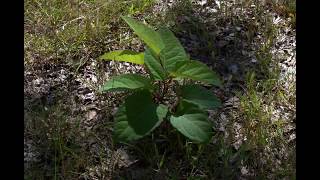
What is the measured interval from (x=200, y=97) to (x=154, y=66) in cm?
27

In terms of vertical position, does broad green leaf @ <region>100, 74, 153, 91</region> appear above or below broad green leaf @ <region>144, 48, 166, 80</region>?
below

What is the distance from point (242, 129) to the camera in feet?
9.07

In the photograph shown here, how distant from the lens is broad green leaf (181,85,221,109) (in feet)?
8.27

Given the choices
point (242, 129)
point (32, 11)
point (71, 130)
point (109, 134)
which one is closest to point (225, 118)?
point (242, 129)

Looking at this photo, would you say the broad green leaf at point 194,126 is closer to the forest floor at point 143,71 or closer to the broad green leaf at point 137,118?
the broad green leaf at point 137,118

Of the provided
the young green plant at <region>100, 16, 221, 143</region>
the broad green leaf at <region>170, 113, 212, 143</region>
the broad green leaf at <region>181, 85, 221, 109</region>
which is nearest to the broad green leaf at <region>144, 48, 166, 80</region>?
the young green plant at <region>100, 16, 221, 143</region>

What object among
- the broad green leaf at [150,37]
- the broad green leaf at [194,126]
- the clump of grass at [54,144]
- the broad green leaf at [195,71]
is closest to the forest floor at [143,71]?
the clump of grass at [54,144]

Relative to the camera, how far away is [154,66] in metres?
2.59

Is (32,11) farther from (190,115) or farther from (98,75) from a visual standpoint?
(190,115)

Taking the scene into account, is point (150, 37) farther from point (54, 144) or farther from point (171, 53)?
point (54, 144)

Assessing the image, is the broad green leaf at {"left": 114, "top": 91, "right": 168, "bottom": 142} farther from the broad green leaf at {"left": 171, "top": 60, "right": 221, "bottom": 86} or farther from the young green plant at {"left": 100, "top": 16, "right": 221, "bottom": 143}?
the broad green leaf at {"left": 171, "top": 60, "right": 221, "bottom": 86}

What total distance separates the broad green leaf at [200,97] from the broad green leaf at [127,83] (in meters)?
0.18

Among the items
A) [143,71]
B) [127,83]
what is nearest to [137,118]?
[127,83]

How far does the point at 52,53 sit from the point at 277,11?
151 cm
